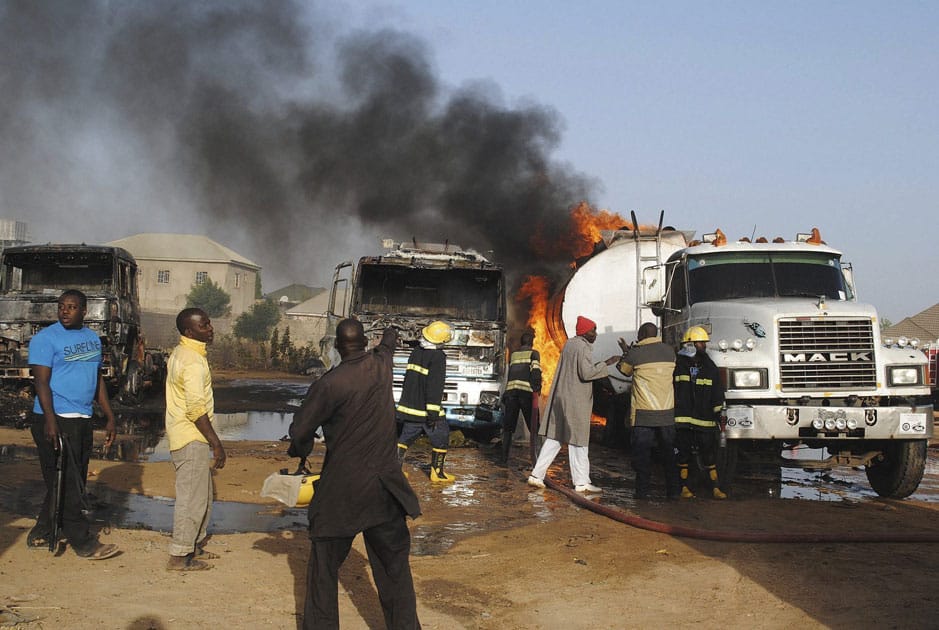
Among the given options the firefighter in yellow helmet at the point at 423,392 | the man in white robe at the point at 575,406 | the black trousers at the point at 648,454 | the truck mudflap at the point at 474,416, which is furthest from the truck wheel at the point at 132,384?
the black trousers at the point at 648,454

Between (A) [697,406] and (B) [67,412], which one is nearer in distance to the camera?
(B) [67,412]

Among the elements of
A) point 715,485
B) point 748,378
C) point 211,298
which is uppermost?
point 211,298

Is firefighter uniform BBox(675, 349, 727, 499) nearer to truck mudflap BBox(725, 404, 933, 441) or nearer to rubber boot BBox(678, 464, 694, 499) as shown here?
rubber boot BBox(678, 464, 694, 499)

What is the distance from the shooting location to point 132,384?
58.1ft

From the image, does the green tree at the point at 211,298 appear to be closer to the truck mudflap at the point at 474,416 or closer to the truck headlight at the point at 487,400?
the truck mudflap at the point at 474,416

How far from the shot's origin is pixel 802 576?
6.23 metres

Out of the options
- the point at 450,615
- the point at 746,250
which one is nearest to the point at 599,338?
the point at 746,250

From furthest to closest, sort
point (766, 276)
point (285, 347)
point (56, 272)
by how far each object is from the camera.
A: point (285, 347)
point (56, 272)
point (766, 276)

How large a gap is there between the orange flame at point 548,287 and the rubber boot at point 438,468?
14.8 feet

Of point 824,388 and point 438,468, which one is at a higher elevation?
point 824,388

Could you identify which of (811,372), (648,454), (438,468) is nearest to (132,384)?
(438,468)

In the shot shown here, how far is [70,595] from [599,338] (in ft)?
33.3

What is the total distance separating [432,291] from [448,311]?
408 millimetres

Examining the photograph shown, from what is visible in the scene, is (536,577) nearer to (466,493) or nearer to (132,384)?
(466,493)
